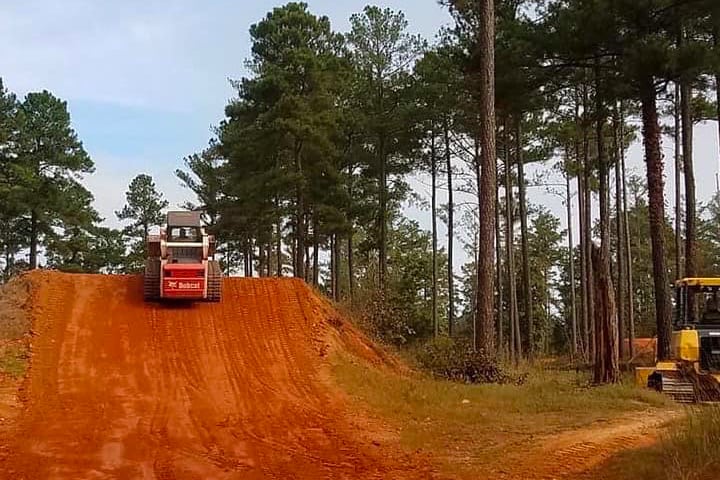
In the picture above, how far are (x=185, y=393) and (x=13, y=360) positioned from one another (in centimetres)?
387

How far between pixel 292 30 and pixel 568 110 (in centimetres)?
1237

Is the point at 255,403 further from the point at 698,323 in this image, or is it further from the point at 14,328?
the point at 698,323

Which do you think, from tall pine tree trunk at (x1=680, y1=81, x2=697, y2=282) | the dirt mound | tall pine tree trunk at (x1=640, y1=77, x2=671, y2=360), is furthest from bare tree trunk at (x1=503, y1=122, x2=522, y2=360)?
the dirt mound

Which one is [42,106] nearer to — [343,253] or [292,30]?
[292,30]

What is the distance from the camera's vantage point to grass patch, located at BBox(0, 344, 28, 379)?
637 inches

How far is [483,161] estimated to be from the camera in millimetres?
20188

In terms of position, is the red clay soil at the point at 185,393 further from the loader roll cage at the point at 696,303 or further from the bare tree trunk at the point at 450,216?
the bare tree trunk at the point at 450,216

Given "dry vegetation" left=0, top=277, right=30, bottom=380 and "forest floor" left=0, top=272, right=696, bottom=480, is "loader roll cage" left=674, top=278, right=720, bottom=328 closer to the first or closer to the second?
"forest floor" left=0, top=272, right=696, bottom=480

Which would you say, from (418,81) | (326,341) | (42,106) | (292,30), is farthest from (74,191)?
(326,341)

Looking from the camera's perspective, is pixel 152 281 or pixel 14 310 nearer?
pixel 14 310

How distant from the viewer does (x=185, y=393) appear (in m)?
15.9

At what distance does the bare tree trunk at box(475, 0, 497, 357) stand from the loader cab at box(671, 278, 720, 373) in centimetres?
446

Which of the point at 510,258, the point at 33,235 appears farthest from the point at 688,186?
the point at 33,235

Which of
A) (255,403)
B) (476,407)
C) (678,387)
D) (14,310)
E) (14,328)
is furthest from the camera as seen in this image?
(14,310)
